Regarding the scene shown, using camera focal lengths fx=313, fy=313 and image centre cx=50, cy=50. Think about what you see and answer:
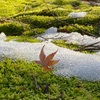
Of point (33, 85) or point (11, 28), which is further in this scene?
point (11, 28)

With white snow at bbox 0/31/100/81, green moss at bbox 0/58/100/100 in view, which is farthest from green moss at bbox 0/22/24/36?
green moss at bbox 0/58/100/100

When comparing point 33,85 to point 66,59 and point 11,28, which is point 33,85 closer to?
point 66,59

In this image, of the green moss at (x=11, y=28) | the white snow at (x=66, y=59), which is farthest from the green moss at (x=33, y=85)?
the green moss at (x=11, y=28)

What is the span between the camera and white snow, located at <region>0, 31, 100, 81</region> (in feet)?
7.68

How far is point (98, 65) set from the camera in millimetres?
2424

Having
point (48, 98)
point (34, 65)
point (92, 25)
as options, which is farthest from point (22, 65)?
point (92, 25)

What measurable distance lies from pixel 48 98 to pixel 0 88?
350 mm

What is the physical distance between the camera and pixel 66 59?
252cm

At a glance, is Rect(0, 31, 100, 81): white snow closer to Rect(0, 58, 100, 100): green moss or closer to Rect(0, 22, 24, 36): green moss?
Rect(0, 58, 100, 100): green moss

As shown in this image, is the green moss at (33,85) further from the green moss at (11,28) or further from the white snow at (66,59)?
the green moss at (11,28)

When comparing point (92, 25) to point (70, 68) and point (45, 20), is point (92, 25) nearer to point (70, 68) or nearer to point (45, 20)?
point (45, 20)

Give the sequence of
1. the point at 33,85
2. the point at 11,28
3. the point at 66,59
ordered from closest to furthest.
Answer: the point at 33,85 < the point at 66,59 < the point at 11,28

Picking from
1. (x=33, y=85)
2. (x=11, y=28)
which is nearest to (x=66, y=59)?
(x=33, y=85)

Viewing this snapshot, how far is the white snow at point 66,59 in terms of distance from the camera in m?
2.34
